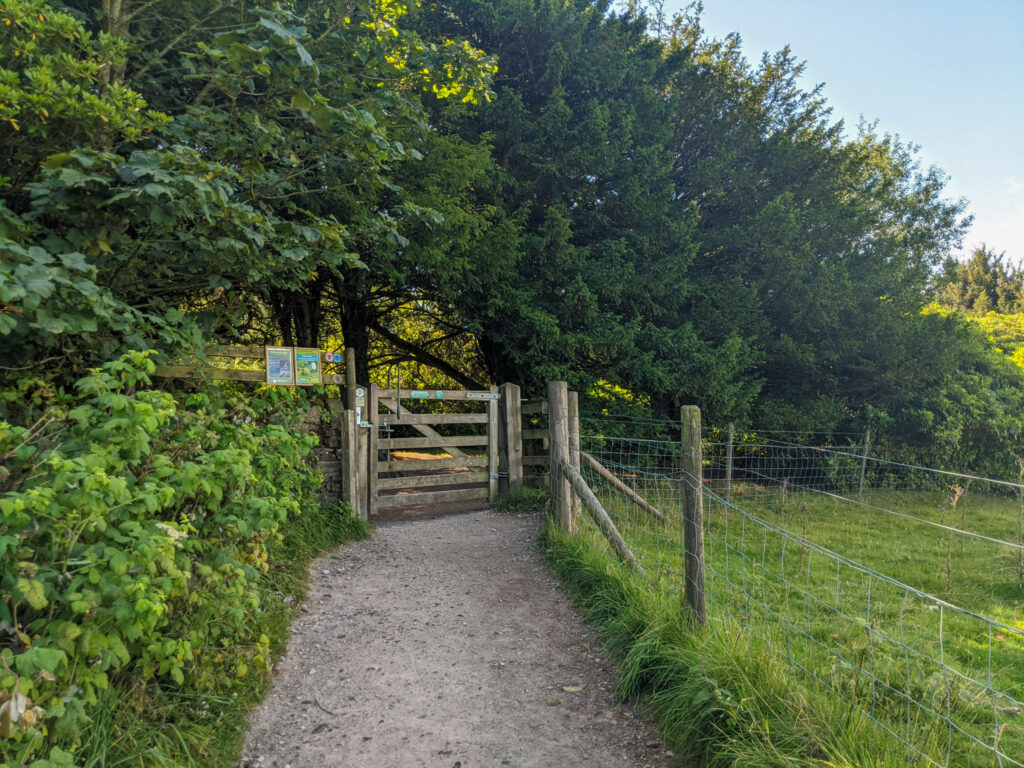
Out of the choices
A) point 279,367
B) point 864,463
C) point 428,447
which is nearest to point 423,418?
point 428,447

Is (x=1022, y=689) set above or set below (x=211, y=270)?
below

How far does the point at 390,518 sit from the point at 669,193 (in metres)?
7.47

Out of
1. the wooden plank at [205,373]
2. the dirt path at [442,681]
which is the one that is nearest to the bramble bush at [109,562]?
the dirt path at [442,681]

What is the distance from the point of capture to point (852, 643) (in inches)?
134

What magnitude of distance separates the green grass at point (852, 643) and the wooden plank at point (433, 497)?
251cm

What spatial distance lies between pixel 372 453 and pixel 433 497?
1301 mm

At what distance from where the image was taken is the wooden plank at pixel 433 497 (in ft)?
27.3

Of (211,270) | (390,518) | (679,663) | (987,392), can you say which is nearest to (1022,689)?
(679,663)

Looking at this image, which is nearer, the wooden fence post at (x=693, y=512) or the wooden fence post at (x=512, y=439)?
the wooden fence post at (x=693, y=512)

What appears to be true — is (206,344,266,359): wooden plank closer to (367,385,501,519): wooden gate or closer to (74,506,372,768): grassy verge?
(367,385,501,519): wooden gate

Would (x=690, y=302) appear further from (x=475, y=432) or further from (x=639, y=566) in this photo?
(x=639, y=566)

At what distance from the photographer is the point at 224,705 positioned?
3.21m

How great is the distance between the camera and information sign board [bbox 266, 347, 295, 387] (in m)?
6.08

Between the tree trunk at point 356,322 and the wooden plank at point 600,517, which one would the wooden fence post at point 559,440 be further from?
the tree trunk at point 356,322
